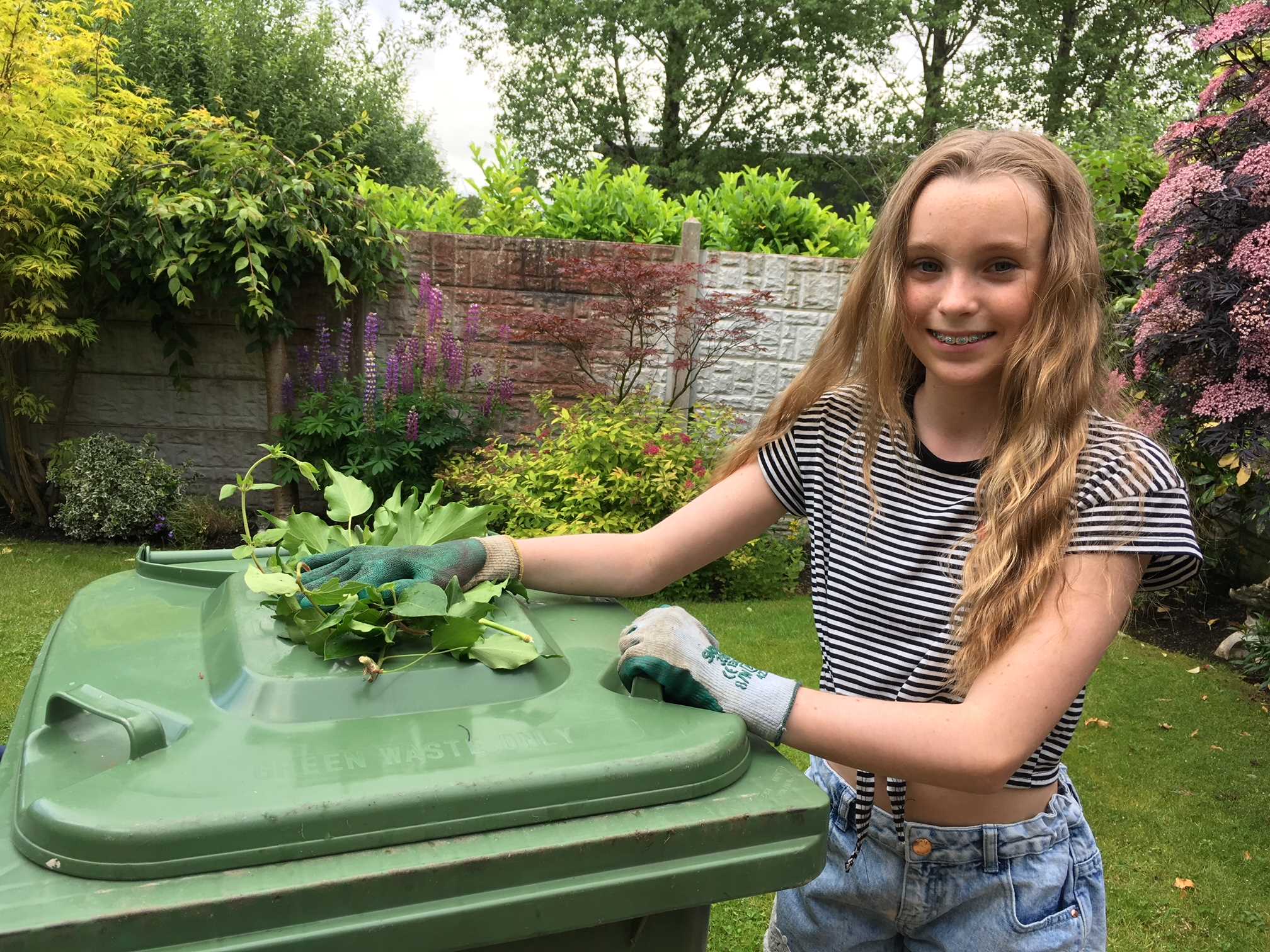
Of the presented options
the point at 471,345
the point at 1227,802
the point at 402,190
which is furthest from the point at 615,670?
the point at 402,190

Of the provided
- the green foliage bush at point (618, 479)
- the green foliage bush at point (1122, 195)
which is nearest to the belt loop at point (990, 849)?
the green foliage bush at point (618, 479)

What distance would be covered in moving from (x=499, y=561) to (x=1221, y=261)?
112 inches

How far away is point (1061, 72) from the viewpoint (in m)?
18.3

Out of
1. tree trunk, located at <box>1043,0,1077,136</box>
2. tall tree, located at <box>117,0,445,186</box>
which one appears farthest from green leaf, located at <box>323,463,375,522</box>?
tree trunk, located at <box>1043,0,1077,136</box>

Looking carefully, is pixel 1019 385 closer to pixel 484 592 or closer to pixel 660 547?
pixel 660 547

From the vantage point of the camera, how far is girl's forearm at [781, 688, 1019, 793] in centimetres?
122

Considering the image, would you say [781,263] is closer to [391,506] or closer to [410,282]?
[410,282]

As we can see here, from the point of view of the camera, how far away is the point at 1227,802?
12.5 ft

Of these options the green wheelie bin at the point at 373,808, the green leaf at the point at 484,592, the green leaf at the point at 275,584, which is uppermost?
the green leaf at the point at 275,584

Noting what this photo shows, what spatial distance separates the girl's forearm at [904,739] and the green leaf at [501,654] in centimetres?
37

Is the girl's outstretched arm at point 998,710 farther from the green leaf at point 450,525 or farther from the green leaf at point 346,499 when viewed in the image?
the green leaf at point 346,499

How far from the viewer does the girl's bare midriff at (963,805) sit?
145 cm

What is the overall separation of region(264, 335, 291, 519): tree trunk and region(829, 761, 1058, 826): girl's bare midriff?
5.50 m

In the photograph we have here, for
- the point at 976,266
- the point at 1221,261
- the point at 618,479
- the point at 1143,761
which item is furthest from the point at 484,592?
the point at 618,479
